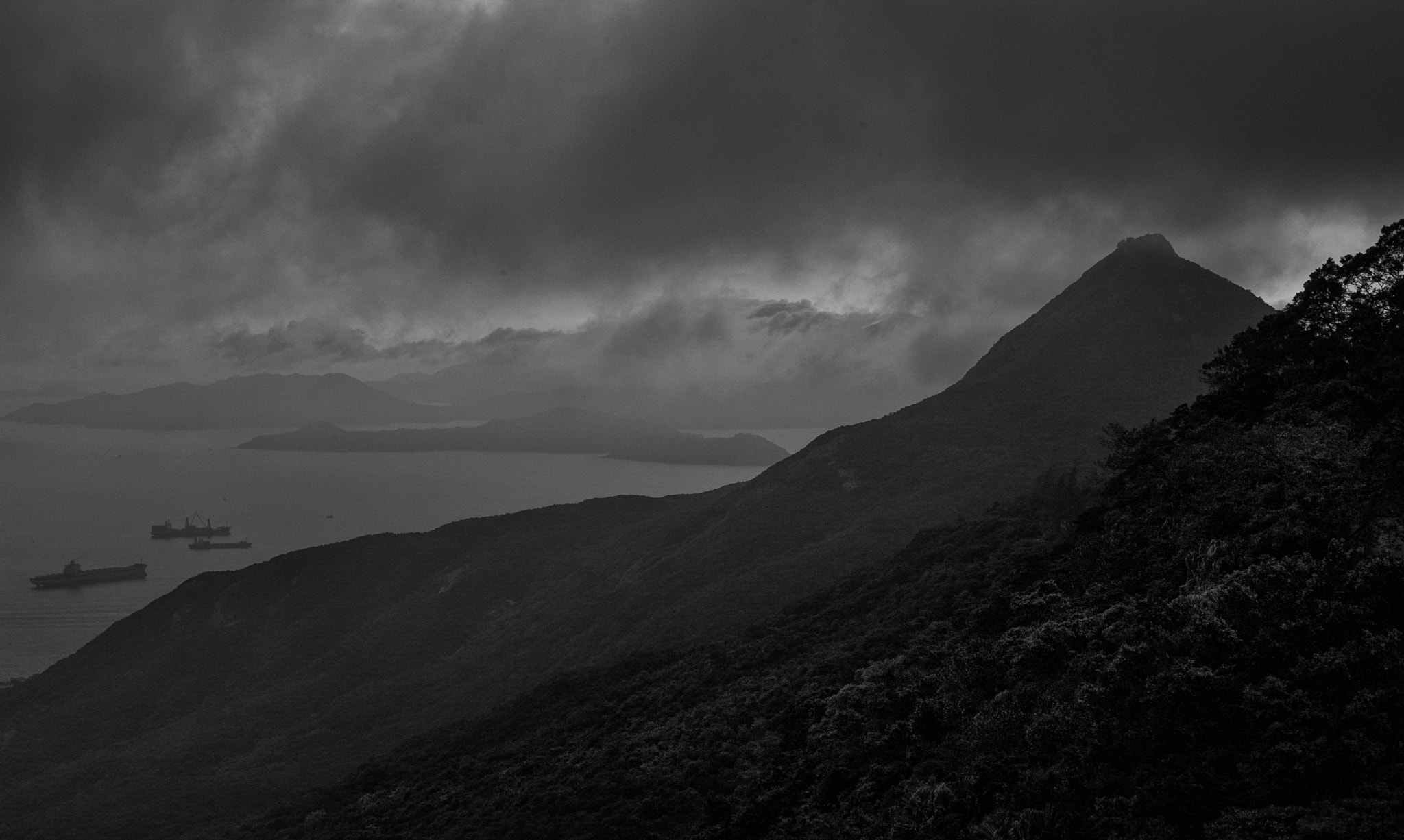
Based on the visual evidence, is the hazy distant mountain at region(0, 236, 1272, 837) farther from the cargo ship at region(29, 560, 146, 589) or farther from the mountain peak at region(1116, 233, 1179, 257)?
the cargo ship at region(29, 560, 146, 589)

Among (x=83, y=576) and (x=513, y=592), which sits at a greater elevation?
(x=83, y=576)

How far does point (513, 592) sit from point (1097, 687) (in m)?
79.0

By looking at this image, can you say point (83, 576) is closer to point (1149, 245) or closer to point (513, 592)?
point (513, 592)

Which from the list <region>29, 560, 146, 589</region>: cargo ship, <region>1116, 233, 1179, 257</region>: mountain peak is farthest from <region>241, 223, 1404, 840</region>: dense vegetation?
<region>29, 560, 146, 589</region>: cargo ship

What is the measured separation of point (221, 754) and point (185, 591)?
53.2 meters

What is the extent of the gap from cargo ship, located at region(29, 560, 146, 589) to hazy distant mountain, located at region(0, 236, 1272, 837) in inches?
3710

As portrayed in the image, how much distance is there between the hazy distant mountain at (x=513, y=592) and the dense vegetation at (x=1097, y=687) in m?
18.3

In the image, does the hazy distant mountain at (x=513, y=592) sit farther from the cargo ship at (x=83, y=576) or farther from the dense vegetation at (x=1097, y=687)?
the cargo ship at (x=83, y=576)

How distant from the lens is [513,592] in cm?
9506

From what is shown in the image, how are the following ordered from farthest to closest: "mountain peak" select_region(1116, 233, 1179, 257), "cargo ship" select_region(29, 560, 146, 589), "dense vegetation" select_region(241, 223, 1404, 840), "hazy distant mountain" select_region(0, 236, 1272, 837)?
"cargo ship" select_region(29, 560, 146, 589), "mountain peak" select_region(1116, 233, 1179, 257), "hazy distant mountain" select_region(0, 236, 1272, 837), "dense vegetation" select_region(241, 223, 1404, 840)

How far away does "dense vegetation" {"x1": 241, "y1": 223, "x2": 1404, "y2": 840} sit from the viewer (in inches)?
727

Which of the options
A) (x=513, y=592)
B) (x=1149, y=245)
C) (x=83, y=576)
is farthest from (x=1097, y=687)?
(x=83, y=576)

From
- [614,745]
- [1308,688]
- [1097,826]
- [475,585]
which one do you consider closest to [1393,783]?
[1308,688]

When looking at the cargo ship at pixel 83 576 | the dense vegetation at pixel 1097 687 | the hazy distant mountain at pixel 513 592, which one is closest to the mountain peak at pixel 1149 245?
the hazy distant mountain at pixel 513 592
